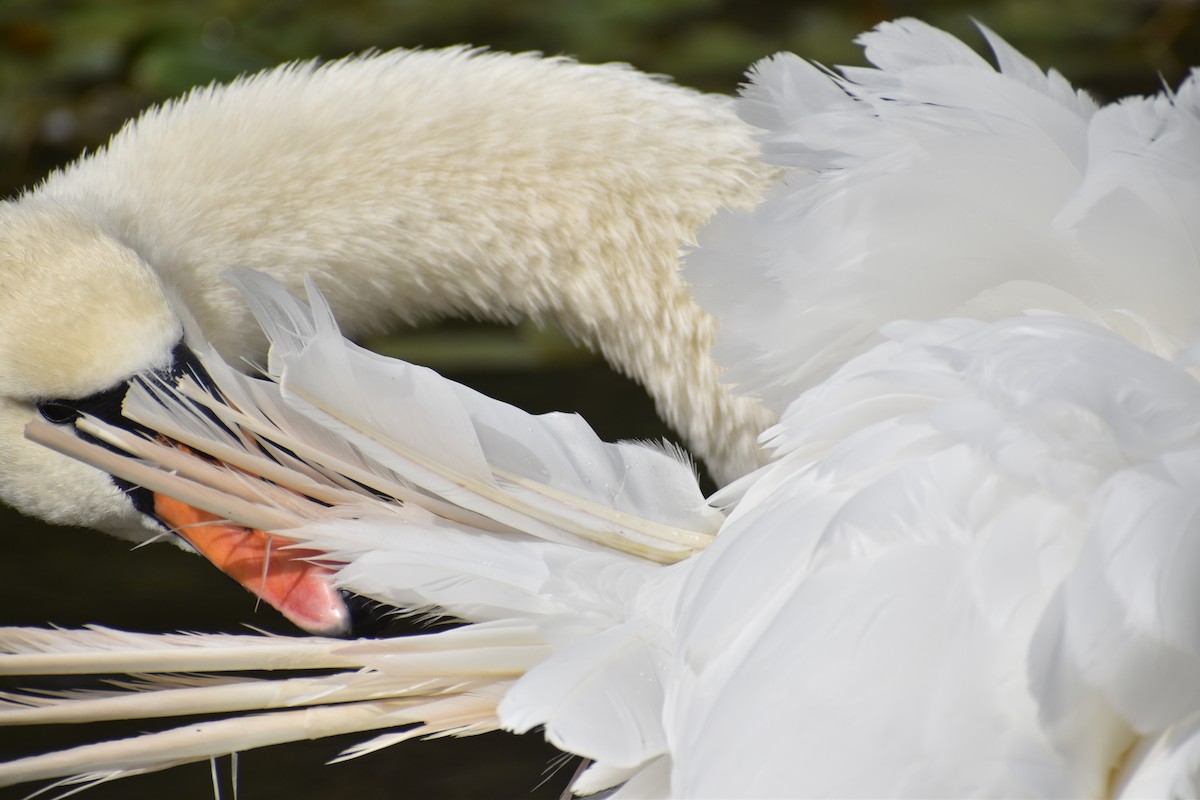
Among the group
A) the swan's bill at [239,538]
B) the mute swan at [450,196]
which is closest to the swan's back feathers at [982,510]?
the swan's bill at [239,538]

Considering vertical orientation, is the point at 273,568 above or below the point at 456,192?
below

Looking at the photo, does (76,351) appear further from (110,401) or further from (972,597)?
(972,597)

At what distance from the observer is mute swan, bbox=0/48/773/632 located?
6.65ft

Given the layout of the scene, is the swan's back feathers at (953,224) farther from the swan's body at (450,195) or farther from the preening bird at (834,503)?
the swan's body at (450,195)

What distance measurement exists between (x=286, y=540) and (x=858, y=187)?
735 mm

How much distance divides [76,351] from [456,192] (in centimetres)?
58

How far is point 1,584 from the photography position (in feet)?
9.27

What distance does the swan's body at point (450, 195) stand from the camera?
2027 millimetres

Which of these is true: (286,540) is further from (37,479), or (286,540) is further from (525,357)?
(525,357)

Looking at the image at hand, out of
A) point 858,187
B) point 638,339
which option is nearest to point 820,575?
point 858,187

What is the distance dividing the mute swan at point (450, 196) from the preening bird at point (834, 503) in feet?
1.27

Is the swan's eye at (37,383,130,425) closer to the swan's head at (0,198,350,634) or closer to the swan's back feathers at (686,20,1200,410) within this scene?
the swan's head at (0,198,350,634)

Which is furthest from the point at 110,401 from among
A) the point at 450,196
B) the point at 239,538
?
the point at 450,196

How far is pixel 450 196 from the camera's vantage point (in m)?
2.08
